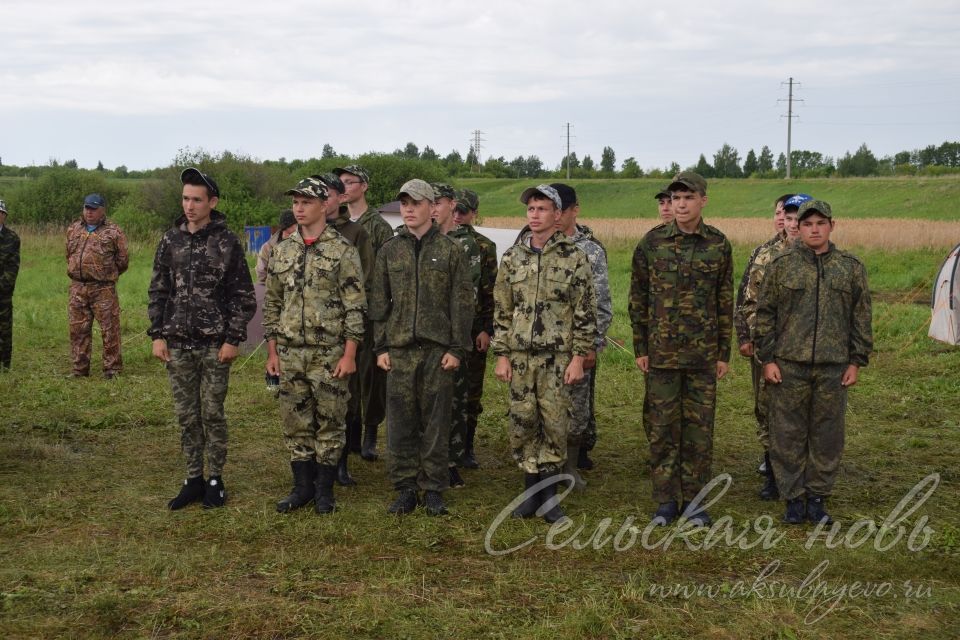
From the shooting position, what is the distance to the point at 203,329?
19.4 feet

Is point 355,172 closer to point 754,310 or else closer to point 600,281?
point 600,281

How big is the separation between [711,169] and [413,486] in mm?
90469

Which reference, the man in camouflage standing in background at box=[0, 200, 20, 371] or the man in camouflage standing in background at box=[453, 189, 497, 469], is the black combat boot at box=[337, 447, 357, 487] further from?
the man in camouflage standing in background at box=[0, 200, 20, 371]

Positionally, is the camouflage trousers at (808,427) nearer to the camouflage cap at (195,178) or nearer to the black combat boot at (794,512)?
the black combat boot at (794,512)

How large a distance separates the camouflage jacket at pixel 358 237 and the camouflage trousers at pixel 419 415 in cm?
89

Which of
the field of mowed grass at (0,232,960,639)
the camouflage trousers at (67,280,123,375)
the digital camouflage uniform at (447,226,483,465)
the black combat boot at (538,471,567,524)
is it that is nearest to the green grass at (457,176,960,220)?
the camouflage trousers at (67,280,123,375)

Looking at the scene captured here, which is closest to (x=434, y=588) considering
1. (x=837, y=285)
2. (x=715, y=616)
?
(x=715, y=616)

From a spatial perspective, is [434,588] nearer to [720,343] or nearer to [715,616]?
[715,616]

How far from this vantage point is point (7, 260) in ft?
34.9

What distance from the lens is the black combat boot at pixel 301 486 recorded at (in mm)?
6016

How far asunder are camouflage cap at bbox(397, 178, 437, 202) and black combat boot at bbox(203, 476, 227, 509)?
223 centimetres

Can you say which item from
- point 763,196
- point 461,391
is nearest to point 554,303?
point 461,391

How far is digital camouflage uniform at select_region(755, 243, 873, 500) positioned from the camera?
5.76 m

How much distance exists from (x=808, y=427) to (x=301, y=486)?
10.8ft
